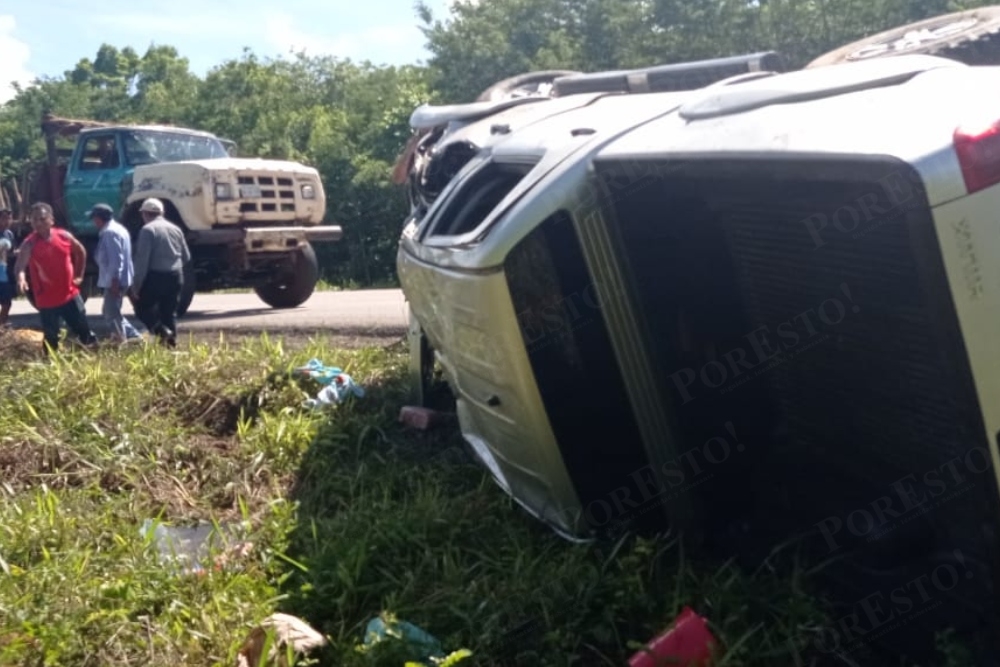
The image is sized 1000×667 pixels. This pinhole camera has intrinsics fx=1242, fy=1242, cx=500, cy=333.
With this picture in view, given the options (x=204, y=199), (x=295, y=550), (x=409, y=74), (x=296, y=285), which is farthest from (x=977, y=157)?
(x=409, y=74)

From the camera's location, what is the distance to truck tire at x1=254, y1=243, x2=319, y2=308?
14.8 m

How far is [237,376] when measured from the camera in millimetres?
7652

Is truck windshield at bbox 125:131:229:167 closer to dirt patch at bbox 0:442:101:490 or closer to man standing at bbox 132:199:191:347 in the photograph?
man standing at bbox 132:199:191:347

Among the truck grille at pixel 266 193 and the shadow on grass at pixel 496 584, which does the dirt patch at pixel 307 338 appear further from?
the shadow on grass at pixel 496 584

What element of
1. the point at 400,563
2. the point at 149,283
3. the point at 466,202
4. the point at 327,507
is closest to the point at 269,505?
the point at 327,507

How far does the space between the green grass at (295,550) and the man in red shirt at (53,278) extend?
2725 millimetres

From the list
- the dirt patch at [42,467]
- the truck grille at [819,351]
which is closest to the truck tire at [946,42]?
the truck grille at [819,351]

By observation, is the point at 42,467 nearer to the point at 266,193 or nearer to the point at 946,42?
the point at 946,42

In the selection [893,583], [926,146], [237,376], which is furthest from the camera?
[237,376]

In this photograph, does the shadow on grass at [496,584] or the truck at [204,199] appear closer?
the shadow on grass at [496,584]

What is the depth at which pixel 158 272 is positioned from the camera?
10.1 meters

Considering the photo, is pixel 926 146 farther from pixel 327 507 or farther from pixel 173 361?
pixel 173 361

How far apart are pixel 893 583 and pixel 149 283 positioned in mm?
7653

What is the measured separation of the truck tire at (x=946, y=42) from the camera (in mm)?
5566
